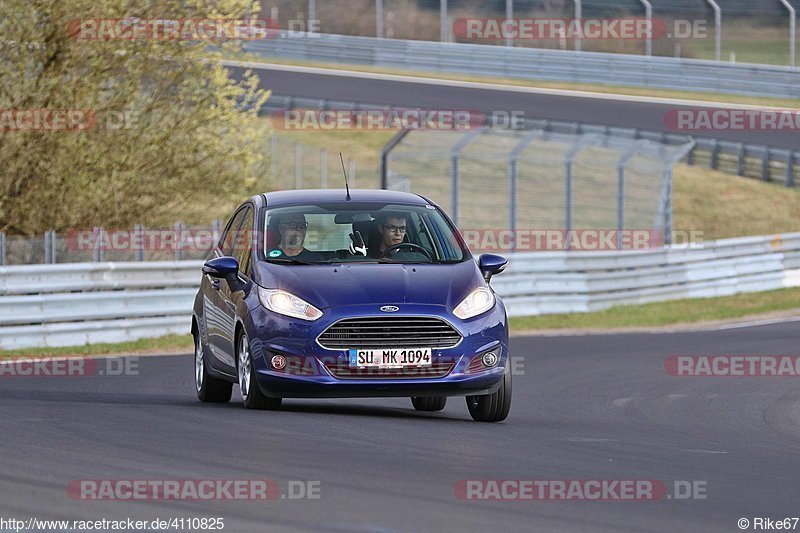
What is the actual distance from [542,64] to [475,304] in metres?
33.2

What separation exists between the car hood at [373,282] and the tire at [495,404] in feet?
2.21

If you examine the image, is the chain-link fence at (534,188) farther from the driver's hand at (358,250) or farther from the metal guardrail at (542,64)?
the driver's hand at (358,250)

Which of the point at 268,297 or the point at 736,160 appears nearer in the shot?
the point at 268,297

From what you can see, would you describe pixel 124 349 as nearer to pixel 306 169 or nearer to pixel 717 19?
pixel 306 169

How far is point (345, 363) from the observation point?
10.3 m

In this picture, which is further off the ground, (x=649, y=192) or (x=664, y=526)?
(x=664, y=526)

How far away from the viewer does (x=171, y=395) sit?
1318 cm

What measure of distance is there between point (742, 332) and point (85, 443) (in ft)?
46.0

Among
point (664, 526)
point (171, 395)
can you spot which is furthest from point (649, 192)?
point (664, 526)

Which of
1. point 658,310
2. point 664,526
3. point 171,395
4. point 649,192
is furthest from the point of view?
point 649,192

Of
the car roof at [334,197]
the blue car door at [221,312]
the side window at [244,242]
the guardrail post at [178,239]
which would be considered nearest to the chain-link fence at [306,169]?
the guardrail post at [178,239]

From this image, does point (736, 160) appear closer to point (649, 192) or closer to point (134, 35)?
point (649, 192)

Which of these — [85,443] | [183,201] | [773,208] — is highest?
[85,443]

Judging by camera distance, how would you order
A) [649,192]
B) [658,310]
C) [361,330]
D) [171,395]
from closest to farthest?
[361,330] < [171,395] < [658,310] < [649,192]
